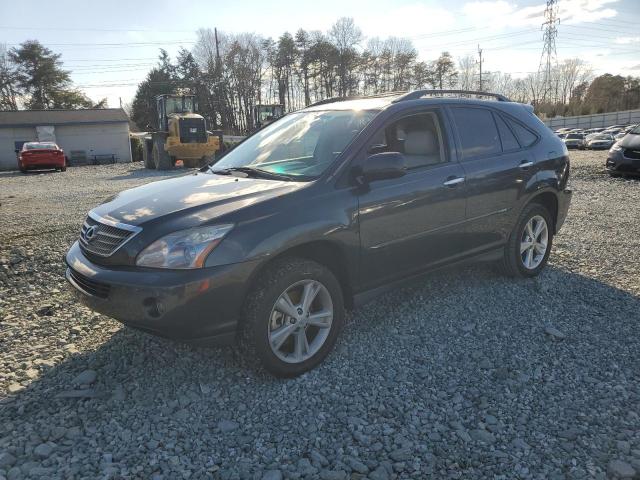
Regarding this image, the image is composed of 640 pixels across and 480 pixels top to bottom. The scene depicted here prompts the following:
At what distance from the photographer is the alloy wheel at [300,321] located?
3.10 metres

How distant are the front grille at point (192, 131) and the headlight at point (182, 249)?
768 inches

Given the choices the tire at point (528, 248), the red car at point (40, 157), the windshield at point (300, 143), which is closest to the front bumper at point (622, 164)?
the tire at point (528, 248)

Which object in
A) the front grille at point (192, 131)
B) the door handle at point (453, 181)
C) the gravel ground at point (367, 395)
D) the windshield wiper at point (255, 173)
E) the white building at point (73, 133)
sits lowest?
the gravel ground at point (367, 395)

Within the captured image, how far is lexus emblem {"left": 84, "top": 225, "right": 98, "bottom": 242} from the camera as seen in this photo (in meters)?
3.18

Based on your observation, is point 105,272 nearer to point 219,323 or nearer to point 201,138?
point 219,323

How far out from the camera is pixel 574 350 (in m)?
3.55

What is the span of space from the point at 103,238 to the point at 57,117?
38.7 meters

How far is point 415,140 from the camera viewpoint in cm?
397

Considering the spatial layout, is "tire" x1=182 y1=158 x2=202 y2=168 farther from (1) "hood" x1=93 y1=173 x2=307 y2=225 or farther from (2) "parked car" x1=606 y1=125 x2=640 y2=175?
(1) "hood" x1=93 y1=173 x2=307 y2=225

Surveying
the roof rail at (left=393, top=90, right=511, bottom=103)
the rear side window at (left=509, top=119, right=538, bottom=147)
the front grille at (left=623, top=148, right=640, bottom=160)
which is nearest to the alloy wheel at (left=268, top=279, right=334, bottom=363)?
the roof rail at (left=393, top=90, right=511, bottom=103)

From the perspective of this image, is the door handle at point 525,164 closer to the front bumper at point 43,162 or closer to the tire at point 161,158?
the tire at point 161,158

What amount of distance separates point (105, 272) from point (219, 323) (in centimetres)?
78

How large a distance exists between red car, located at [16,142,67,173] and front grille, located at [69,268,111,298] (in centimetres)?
2494

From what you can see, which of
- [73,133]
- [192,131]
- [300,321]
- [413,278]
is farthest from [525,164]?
[73,133]
